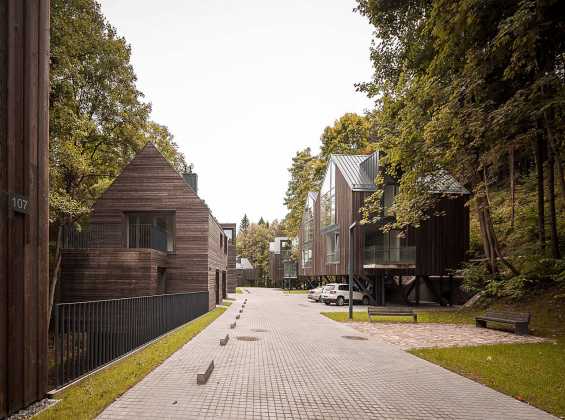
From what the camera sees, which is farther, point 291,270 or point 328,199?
point 291,270

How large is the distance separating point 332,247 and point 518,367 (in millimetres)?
24279

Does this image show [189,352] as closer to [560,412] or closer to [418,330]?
[560,412]

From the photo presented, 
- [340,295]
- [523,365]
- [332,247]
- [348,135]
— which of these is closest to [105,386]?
[523,365]

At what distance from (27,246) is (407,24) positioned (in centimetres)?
1705

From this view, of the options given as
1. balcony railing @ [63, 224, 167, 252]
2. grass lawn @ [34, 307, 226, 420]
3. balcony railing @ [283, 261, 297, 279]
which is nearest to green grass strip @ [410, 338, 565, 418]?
grass lawn @ [34, 307, 226, 420]

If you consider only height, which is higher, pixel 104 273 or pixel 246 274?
pixel 104 273

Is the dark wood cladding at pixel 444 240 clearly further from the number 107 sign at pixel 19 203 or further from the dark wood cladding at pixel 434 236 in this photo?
the number 107 sign at pixel 19 203

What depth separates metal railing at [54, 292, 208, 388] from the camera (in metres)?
6.62

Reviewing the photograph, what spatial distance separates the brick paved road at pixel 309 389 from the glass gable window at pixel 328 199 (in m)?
21.8

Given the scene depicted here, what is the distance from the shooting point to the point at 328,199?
33.3 m

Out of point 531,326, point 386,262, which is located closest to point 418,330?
point 531,326

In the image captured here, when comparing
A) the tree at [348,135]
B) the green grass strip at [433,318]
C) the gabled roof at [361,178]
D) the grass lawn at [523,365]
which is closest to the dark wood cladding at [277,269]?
the tree at [348,135]

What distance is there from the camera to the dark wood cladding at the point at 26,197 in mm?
5188

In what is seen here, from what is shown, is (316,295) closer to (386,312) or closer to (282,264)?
(386,312)
